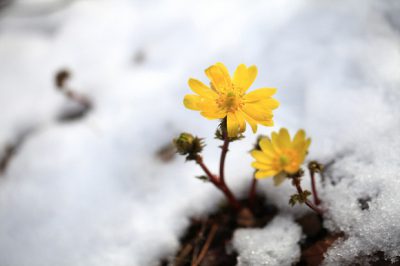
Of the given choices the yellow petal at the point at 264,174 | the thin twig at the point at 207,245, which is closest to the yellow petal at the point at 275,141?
the yellow petal at the point at 264,174

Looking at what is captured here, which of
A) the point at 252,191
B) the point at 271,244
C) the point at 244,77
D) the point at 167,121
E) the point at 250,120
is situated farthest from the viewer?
the point at 167,121

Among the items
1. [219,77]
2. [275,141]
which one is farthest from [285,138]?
[219,77]

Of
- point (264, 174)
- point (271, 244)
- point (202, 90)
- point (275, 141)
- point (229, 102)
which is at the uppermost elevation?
point (202, 90)

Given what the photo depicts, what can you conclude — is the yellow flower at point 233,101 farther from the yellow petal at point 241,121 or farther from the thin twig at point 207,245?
the thin twig at point 207,245

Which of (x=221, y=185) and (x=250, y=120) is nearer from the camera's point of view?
(x=250, y=120)

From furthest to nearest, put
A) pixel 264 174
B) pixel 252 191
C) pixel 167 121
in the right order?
pixel 167 121 → pixel 252 191 → pixel 264 174

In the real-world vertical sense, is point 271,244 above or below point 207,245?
below

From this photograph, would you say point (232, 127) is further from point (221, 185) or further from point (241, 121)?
point (221, 185)
